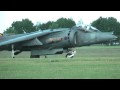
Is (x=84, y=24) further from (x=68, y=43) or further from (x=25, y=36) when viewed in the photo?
(x=25, y=36)

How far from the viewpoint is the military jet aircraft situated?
17.4 m

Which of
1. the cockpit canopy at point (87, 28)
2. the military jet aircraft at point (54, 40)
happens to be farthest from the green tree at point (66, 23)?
the cockpit canopy at point (87, 28)

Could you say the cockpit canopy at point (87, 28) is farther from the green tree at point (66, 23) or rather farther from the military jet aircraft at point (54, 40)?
the green tree at point (66, 23)

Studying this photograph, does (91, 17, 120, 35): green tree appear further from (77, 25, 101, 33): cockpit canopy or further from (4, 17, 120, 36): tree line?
(77, 25, 101, 33): cockpit canopy

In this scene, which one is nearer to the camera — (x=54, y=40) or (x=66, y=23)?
(x=66, y=23)

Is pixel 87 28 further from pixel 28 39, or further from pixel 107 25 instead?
pixel 28 39

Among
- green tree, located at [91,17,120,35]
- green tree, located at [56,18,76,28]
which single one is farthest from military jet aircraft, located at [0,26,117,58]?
green tree, located at [91,17,120,35]

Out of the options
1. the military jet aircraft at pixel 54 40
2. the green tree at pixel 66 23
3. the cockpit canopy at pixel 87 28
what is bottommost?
the military jet aircraft at pixel 54 40

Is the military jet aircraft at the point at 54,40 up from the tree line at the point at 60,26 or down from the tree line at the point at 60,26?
down

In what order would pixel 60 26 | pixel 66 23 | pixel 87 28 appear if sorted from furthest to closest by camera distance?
pixel 60 26, pixel 66 23, pixel 87 28

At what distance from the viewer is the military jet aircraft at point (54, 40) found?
57.1 ft

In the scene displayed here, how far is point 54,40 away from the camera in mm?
18453

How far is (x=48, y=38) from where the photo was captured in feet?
61.7

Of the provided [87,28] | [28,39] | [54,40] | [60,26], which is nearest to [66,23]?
[60,26]
